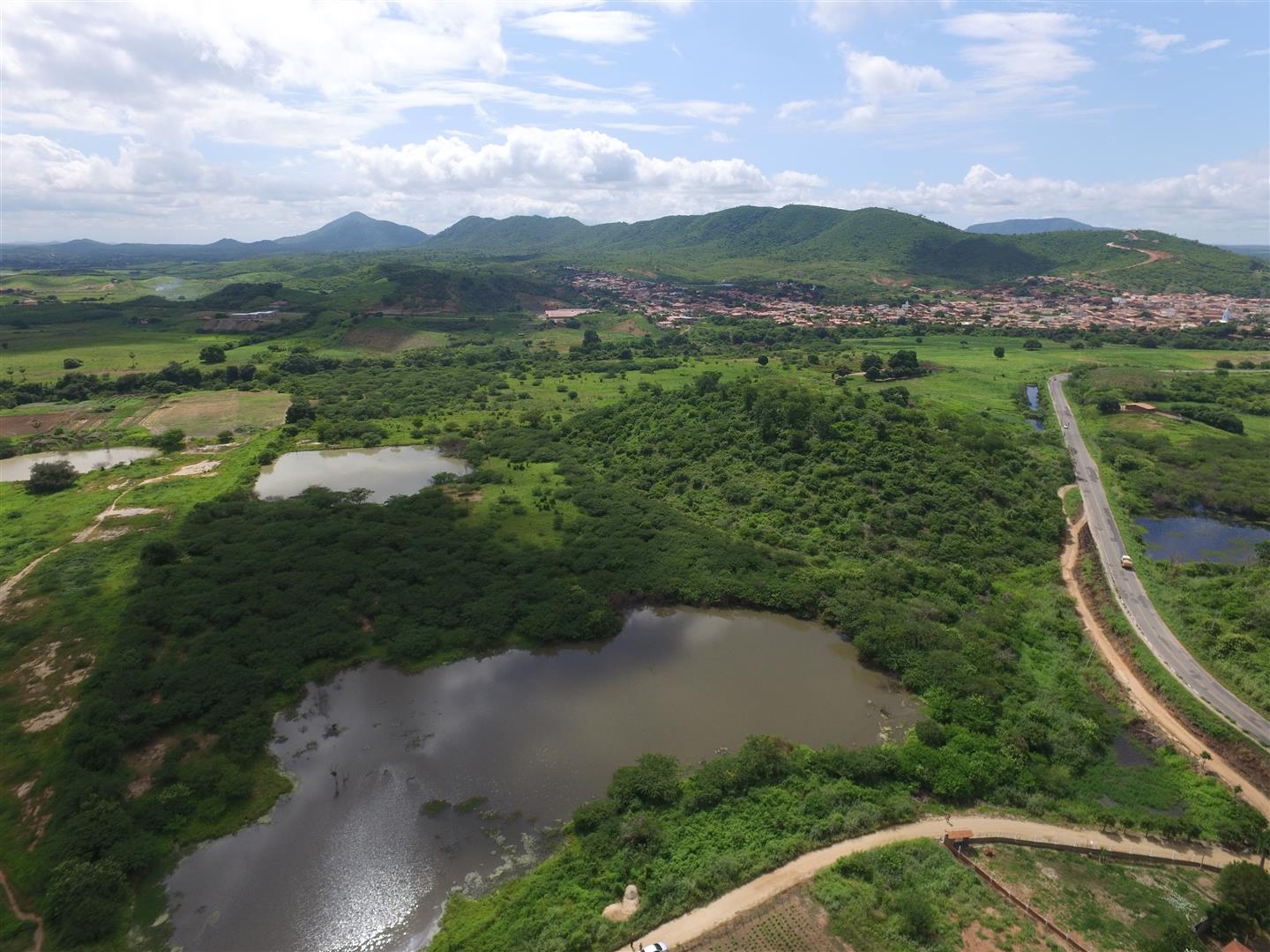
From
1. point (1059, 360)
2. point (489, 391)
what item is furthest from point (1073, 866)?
point (1059, 360)

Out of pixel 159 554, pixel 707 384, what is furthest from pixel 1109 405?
pixel 159 554

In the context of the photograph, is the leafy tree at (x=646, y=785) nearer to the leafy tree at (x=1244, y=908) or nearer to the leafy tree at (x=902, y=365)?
the leafy tree at (x=1244, y=908)

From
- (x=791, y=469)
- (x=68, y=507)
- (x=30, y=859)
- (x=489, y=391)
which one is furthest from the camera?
(x=489, y=391)

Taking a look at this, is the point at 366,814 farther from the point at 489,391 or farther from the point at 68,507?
the point at 489,391

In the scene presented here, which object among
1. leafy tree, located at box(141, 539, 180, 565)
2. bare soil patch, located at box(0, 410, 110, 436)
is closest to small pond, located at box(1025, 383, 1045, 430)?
leafy tree, located at box(141, 539, 180, 565)

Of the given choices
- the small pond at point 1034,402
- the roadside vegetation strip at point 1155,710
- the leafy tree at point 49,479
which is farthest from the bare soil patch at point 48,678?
the small pond at point 1034,402

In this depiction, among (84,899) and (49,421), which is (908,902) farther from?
(49,421)
